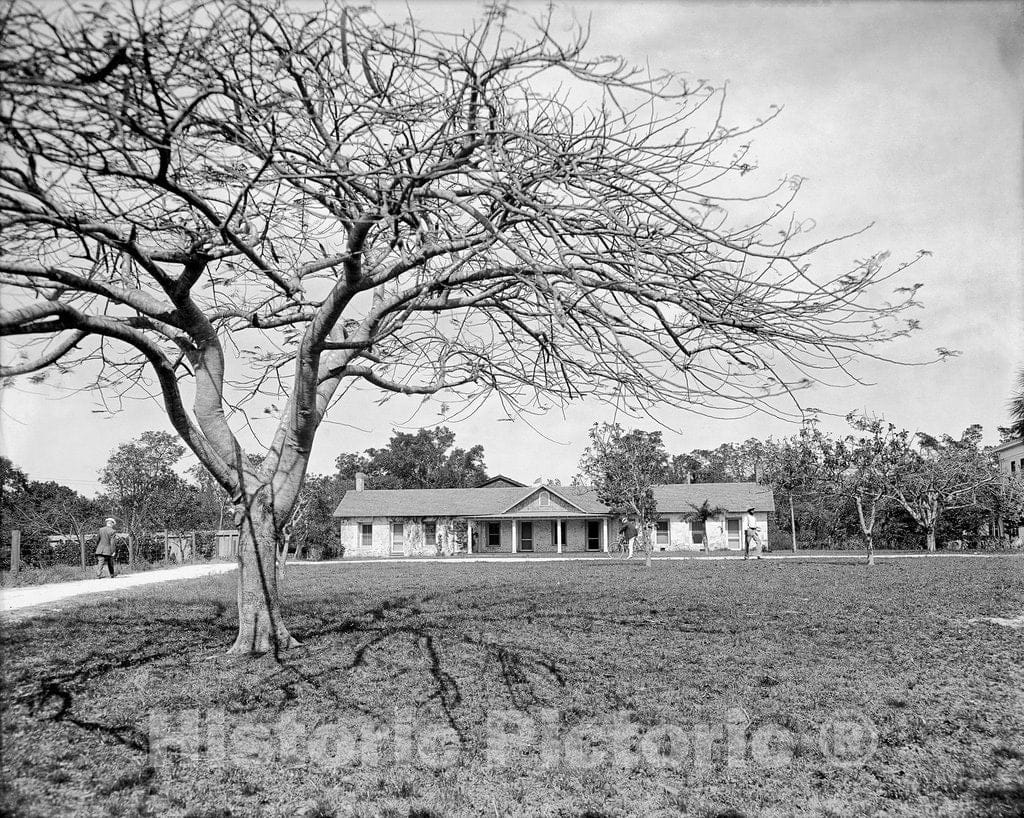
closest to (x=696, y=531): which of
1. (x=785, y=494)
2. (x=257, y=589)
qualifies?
(x=785, y=494)

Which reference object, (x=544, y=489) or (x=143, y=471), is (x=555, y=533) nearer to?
(x=544, y=489)

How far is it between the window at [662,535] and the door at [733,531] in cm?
348

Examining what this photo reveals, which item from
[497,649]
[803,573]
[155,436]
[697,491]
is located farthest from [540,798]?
[697,491]

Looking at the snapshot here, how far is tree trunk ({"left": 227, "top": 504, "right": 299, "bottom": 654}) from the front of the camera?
24.2 feet

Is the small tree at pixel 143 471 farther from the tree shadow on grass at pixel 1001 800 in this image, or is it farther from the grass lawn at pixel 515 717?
the tree shadow on grass at pixel 1001 800

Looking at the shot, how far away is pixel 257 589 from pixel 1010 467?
45.9 m

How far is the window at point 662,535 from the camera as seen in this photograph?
4516 cm

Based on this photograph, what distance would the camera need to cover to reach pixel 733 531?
150 ft

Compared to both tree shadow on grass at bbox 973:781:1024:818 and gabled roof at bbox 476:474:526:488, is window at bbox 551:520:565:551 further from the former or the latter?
tree shadow on grass at bbox 973:781:1024:818

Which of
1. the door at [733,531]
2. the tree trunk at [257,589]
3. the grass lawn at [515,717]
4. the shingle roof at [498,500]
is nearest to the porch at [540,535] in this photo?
the shingle roof at [498,500]

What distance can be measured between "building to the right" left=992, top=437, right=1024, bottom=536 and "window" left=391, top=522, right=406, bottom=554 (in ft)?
101

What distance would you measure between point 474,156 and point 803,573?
56.0 feet

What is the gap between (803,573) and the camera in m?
19.3

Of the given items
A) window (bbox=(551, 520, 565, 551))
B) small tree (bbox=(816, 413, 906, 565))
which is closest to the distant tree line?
small tree (bbox=(816, 413, 906, 565))
